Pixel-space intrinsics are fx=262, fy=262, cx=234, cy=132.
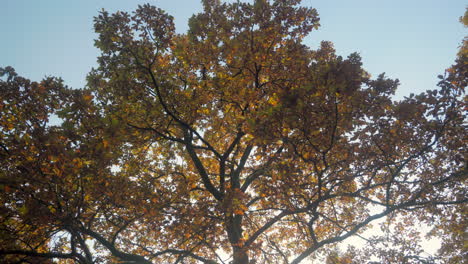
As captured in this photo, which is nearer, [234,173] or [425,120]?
[425,120]

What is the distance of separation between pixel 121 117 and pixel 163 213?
3.50 meters

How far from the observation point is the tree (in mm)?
5734

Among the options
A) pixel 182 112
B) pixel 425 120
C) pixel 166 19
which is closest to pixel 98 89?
pixel 182 112

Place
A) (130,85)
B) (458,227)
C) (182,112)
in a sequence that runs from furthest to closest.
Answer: (458,227), (182,112), (130,85)

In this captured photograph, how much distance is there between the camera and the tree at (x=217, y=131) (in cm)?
573

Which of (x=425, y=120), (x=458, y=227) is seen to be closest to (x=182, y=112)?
(x=425, y=120)

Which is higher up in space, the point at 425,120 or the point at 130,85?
the point at 130,85

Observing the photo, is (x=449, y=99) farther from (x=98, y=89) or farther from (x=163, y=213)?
(x=98, y=89)

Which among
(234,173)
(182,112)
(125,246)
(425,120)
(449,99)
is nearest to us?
(449,99)

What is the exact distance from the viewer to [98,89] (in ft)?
28.9

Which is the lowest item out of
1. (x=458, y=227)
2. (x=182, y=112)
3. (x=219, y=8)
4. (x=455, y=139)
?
(x=458, y=227)

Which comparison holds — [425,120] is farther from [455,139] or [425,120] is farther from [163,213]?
[163,213]

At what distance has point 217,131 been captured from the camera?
11.0 meters

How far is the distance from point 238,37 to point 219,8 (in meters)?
1.77
